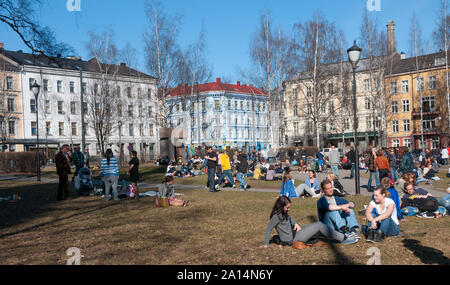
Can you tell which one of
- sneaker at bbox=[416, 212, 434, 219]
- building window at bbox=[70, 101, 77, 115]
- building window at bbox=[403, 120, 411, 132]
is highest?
building window at bbox=[70, 101, 77, 115]

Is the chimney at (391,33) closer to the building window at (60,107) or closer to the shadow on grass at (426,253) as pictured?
the building window at (60,107)

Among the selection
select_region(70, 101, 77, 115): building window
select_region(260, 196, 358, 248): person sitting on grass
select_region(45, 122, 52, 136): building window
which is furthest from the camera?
select_region(70, 101, 77, 115): building window

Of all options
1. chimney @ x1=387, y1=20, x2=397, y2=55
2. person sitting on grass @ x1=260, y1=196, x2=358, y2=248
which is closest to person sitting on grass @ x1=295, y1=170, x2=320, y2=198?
person sitting on grass @ x1=260, y1=196, x2=358, y2=248

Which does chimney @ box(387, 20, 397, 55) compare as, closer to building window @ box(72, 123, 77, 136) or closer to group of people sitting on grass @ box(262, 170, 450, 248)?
building window @ box(72, 123, 77, 136)

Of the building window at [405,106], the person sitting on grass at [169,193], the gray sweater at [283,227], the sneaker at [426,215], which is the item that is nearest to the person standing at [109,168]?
the person sitting on grass at [169,193]

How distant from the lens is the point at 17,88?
54969 millimetres

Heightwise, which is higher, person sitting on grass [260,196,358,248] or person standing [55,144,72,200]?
person standing [55,144,72,200]

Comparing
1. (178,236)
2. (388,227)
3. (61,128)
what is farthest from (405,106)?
(178,236)

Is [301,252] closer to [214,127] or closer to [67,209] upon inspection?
[67,209]

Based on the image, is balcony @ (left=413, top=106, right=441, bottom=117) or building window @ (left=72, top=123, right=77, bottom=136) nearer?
balcony @ (left=413, top=106, right=441, bottom=117)

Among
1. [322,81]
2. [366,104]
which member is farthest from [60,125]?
[366,104]

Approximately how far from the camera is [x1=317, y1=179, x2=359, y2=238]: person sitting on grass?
7801 mm

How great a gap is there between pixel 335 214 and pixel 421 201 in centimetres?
364

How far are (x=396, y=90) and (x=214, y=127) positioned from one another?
3213 cm
